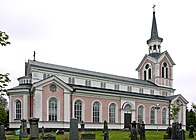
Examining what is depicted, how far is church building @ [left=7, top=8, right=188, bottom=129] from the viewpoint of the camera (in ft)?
134

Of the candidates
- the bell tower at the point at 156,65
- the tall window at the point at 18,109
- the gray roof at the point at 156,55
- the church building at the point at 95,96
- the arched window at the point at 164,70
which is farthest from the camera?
the arched window at the point at 164,70

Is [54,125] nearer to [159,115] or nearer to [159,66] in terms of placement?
[159,115]

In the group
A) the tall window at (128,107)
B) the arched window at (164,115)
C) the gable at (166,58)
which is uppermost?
the gable at (166,58)

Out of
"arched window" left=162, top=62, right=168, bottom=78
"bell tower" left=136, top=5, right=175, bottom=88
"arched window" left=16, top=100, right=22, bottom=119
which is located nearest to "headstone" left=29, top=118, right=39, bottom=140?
"arched window" left=16, top=100, right=22, bottom=119

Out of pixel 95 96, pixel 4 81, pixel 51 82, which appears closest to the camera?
pixel 4 81

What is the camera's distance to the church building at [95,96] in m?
41.0

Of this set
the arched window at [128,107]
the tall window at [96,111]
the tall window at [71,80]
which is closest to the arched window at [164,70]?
the arched window at [128,107]

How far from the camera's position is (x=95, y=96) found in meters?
45.8

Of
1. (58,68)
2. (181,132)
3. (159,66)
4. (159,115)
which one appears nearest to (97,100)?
(58,68)

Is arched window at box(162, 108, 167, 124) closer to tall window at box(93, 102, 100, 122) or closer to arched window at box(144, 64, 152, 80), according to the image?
arched window at box(144, 64, 152, 80)

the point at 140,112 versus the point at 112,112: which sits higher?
the point at 112,112

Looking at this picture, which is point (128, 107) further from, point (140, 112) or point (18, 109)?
point (18, 109)

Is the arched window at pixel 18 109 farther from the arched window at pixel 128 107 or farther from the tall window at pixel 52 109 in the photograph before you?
the arched window at pixel 128 107

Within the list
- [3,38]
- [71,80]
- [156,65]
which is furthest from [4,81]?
[156,65]
